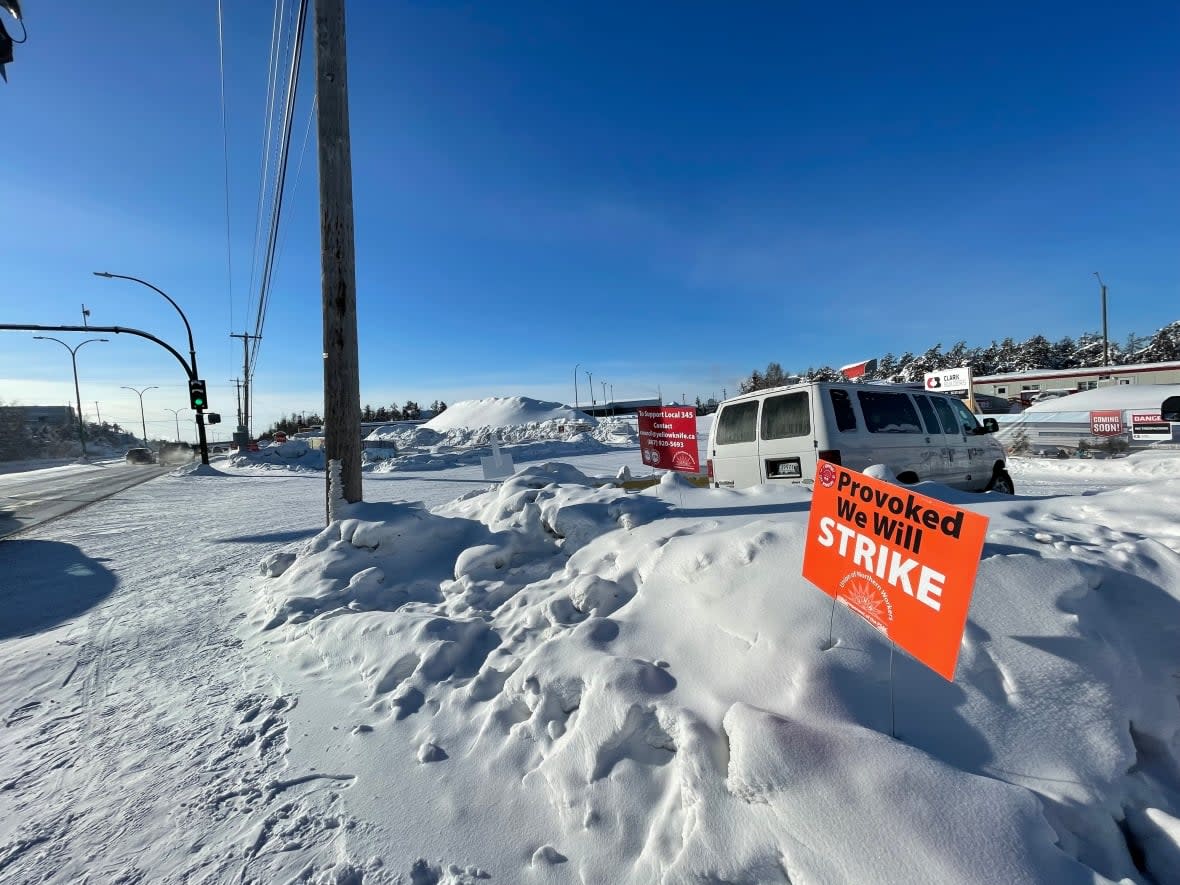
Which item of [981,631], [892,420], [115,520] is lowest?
[115,520]

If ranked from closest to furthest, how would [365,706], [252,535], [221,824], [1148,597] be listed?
1. [221,824]
2. [1148,597]
3. [365,706]
4. [252,535]

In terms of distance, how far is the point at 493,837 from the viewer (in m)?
2.28

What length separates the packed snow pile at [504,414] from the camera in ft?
163

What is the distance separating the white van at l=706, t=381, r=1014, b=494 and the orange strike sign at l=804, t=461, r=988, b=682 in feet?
10.9

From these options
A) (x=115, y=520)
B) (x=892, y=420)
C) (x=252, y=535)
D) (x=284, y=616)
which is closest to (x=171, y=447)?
(x=115, y=520)

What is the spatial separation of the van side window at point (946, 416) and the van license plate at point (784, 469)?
281 centimetres

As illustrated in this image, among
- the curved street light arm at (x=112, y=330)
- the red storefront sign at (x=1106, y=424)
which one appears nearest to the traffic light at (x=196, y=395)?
the curved street light arm at (x=112, y=330)

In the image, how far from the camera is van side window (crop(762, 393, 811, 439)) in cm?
626

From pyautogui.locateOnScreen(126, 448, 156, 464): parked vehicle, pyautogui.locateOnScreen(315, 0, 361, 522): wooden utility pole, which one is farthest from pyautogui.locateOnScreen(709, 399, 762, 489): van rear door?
pyautogui.locateOnScreen(126, 448, 156, 464): parked vehicle

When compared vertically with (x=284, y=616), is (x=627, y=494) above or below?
above

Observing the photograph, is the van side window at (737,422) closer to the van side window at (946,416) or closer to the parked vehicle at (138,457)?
the van side window at (946,416)

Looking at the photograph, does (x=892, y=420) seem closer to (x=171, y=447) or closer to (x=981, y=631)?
(x=981, y=631)

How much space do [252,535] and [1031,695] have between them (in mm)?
10539

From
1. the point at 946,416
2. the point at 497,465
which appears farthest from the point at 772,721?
the point at 497,465
